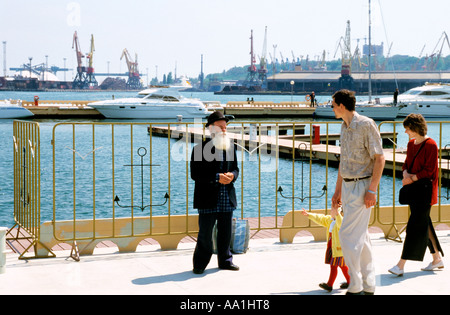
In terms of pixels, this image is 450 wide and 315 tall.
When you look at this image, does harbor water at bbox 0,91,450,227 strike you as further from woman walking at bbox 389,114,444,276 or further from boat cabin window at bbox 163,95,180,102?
boat cabin window at bbox 163,95,180,102

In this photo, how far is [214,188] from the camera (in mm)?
6191

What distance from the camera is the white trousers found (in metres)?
5.19

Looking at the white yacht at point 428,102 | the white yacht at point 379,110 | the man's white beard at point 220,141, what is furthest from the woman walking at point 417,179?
the white yacht at point 428,102

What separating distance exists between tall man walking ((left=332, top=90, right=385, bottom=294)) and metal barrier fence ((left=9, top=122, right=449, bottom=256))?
1732 mm

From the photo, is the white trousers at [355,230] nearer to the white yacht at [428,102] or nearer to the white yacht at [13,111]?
the white yacht at [13,111]

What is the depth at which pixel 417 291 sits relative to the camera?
5.59m

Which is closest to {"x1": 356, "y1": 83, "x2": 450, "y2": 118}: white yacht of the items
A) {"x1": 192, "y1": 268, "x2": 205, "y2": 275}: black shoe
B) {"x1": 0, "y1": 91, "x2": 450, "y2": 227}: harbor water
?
{"x1": 0, "y1": 91, "x2": 450, "y2": 227}: harbor water

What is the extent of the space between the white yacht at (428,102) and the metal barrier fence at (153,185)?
22945 millimetres

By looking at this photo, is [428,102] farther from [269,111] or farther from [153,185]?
[153,185]

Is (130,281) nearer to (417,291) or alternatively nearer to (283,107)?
(417,291)

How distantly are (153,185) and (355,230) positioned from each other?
16926 millimetres

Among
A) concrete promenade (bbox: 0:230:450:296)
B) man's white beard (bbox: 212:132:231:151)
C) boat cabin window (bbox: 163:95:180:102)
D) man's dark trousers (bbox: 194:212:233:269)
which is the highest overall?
boat cabin window (bbox: 163:95:180:102)

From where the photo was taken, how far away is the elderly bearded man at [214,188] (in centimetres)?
618

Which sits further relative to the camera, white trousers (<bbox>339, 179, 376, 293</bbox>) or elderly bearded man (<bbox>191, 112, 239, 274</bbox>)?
elderly bearded man (<bbox>191, 112, 239, 274</bbox>)
